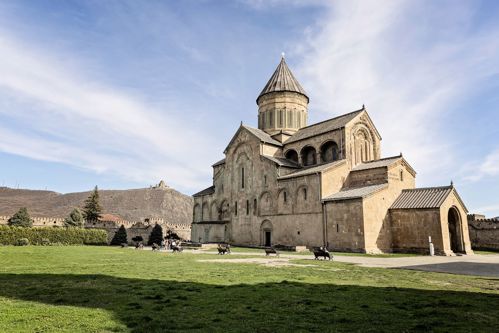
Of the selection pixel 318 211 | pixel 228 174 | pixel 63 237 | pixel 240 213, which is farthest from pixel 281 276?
pixel 63 237

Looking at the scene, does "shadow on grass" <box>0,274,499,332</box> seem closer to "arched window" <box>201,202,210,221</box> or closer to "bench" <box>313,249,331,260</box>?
"bench" <box>313,249,331,260</box>

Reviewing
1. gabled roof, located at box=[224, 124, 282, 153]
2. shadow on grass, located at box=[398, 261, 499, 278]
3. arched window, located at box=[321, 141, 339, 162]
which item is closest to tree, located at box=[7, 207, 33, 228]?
gabled roof, located at box=[224, 124, 282, 153]

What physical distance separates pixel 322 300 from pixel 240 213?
1117 inches

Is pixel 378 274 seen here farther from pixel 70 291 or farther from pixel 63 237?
pixel 63 237

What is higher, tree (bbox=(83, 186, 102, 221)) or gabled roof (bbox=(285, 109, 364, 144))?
gabled roof (bbox=(285, 109, 364, 144))

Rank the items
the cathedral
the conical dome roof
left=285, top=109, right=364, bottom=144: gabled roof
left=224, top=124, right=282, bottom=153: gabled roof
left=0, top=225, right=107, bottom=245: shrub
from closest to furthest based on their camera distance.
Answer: the cathedral, left=0, top=225, right=107, bottom=245: shrub, left=285, top=109, right=364, bottom=144: gabled roof, left=224, top=124, right=282, bottom=153: gabled roof, the conical dome roof

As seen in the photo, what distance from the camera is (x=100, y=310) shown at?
6.17 metres

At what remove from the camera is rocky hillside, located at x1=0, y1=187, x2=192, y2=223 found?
3905 inches

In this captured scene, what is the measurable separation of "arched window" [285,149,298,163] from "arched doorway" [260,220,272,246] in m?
7.50

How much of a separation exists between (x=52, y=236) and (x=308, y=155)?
1078 inches

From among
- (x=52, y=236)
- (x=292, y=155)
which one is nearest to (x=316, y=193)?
(x=292, y=155)

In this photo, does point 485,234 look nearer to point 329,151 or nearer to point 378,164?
point 378,164

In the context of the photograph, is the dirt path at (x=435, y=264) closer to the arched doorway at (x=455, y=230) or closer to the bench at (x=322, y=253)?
the bench at (x=322, y=253)

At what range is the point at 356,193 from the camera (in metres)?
26.1
